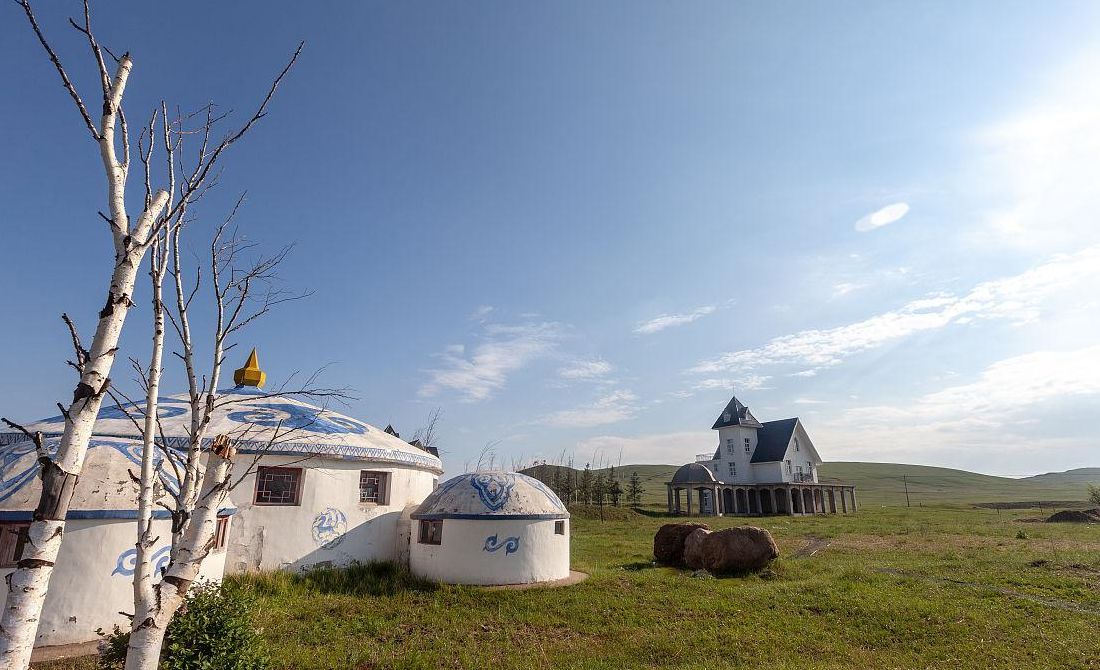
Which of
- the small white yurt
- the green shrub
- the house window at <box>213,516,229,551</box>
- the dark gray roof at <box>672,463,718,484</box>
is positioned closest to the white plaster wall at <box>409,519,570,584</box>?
the small white yurt

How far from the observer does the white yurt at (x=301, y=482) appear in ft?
45.7

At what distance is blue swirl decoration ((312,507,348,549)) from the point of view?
14648 millimetres

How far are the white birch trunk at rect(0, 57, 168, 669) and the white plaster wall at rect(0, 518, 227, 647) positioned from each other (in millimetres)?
6515

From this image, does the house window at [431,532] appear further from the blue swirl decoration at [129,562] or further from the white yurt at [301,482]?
the blue swirl decoration at [129,562]

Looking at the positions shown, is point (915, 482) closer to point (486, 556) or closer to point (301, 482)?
point (486, 556)

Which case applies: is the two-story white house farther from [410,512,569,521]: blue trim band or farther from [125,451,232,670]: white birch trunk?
[125,451,232,670]: white birch trunk

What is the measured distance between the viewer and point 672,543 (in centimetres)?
1895

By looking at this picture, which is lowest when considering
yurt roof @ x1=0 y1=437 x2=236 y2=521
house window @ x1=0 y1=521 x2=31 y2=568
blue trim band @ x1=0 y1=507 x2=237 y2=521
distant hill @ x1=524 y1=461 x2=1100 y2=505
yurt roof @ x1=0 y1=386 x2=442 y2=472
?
distant hill @ x1=524 y1=461 x2=1100 y2=505

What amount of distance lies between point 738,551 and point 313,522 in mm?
11899

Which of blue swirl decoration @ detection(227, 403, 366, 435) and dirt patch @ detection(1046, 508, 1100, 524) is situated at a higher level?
blue swirl decoration @ detection(227, 403, 366, 435)

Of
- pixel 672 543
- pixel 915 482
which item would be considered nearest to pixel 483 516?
pixel 672 543

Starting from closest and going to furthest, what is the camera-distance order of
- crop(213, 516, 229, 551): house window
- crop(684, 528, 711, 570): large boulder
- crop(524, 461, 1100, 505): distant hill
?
1. crop(213, 516, 229, 551): house window
2. crop(684, 528, 711, 570): large boulder
3. crop(524, 461, 1100, 505): distant hill

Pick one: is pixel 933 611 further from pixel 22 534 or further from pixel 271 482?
pixel 22 534

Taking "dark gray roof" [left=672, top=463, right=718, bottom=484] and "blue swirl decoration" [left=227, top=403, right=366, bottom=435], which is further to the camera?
"dark gray roof" [left=672, top=463, right=718, bottom=484]
